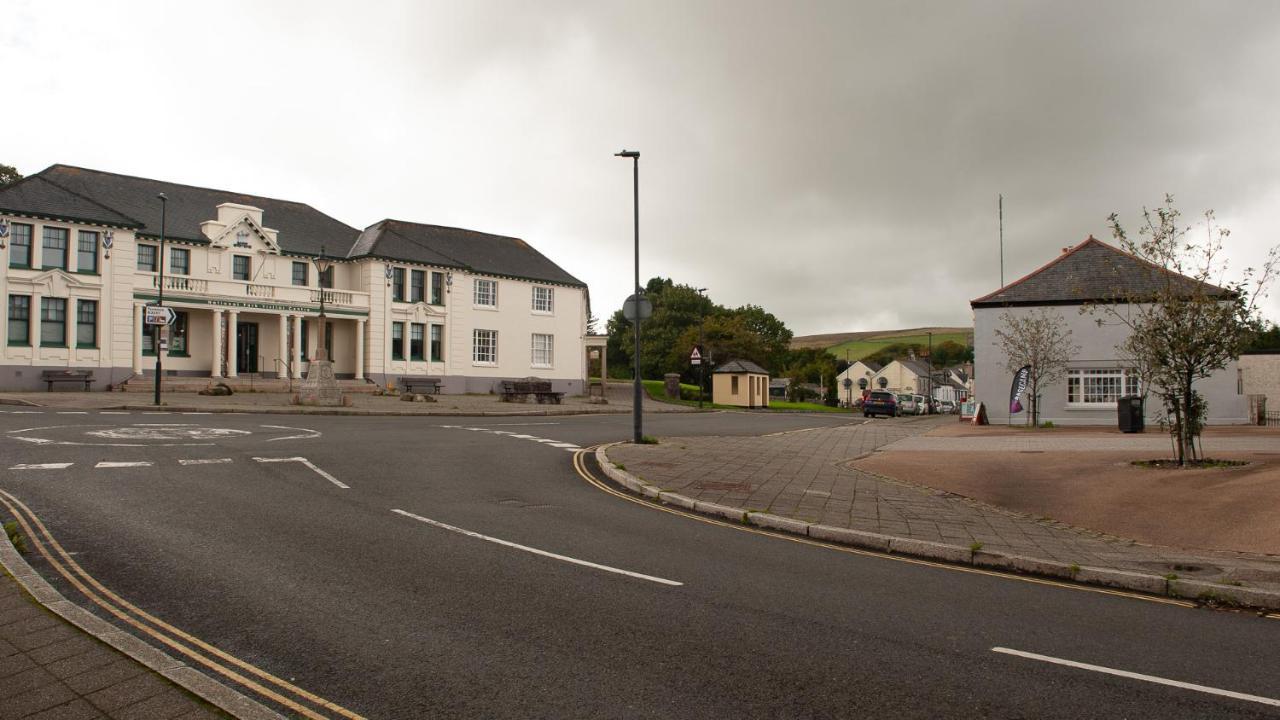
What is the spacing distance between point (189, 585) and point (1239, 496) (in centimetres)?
1289

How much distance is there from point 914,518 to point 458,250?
41075mm

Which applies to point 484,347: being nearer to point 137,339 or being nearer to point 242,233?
point 242,233

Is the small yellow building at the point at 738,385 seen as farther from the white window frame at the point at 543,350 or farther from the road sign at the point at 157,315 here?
the road sign at the point at 157,315

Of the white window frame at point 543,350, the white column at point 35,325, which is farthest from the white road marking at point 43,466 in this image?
the white window frame at point 543,350

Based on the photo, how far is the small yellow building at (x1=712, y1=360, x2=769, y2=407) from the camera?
50.2m

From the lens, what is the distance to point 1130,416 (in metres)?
22.9

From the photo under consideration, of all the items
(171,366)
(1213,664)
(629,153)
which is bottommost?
(1213,664)

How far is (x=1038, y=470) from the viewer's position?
45.7 ft

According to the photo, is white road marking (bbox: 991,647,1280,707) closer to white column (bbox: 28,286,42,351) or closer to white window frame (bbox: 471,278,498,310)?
white column (bbox: 28,286,42,351)

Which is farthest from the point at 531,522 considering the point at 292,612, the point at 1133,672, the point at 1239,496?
the point at 1239,496

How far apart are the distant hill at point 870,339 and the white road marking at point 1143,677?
14414cm

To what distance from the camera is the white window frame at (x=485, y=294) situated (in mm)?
45750

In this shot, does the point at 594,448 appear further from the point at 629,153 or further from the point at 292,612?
the point at 292,612

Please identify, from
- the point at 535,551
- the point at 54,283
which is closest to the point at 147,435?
the point at 535,551
